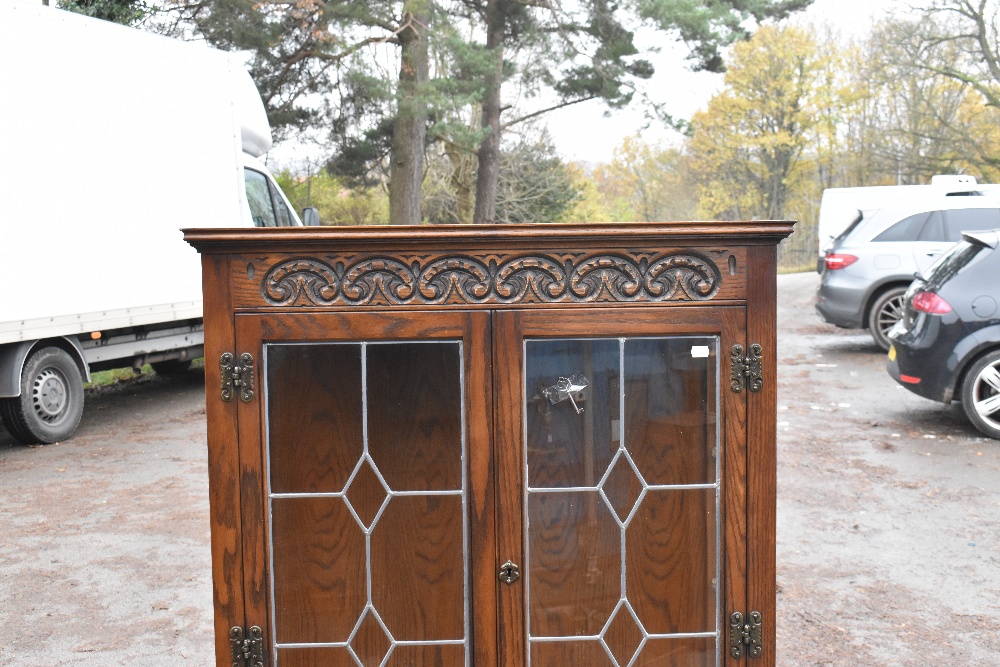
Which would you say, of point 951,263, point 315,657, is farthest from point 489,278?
point 951,263

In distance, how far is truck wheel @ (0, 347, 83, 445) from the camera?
8.50 meters

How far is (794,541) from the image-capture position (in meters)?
5.70

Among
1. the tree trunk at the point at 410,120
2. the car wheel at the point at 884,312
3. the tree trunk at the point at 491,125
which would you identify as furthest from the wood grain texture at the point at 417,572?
the tree trunk at the point at 491,125

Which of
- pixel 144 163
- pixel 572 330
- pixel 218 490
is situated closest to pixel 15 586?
pixel 218 490

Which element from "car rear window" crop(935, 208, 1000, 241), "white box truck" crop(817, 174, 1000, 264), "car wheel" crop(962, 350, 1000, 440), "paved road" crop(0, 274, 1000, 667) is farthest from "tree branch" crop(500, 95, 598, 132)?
"car wheel" crop(962, 350, 1000, 440)

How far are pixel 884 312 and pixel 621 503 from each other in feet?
36.6

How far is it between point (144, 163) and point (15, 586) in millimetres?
5502

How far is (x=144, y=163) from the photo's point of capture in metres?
9.68

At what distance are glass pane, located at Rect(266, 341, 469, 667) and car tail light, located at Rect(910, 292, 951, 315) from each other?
6.58m

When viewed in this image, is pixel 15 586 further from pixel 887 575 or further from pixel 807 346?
pixel 807 346

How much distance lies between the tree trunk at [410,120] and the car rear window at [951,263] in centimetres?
1124

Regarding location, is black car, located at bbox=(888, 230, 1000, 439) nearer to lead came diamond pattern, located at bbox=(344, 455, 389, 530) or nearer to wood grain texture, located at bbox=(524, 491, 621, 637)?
wood grain texture, located at bbox=(524, 491, 621, 637)

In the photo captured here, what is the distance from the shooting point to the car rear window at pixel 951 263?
831 cm

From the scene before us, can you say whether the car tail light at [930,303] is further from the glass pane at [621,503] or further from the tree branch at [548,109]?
the tree branch at [548,109]
